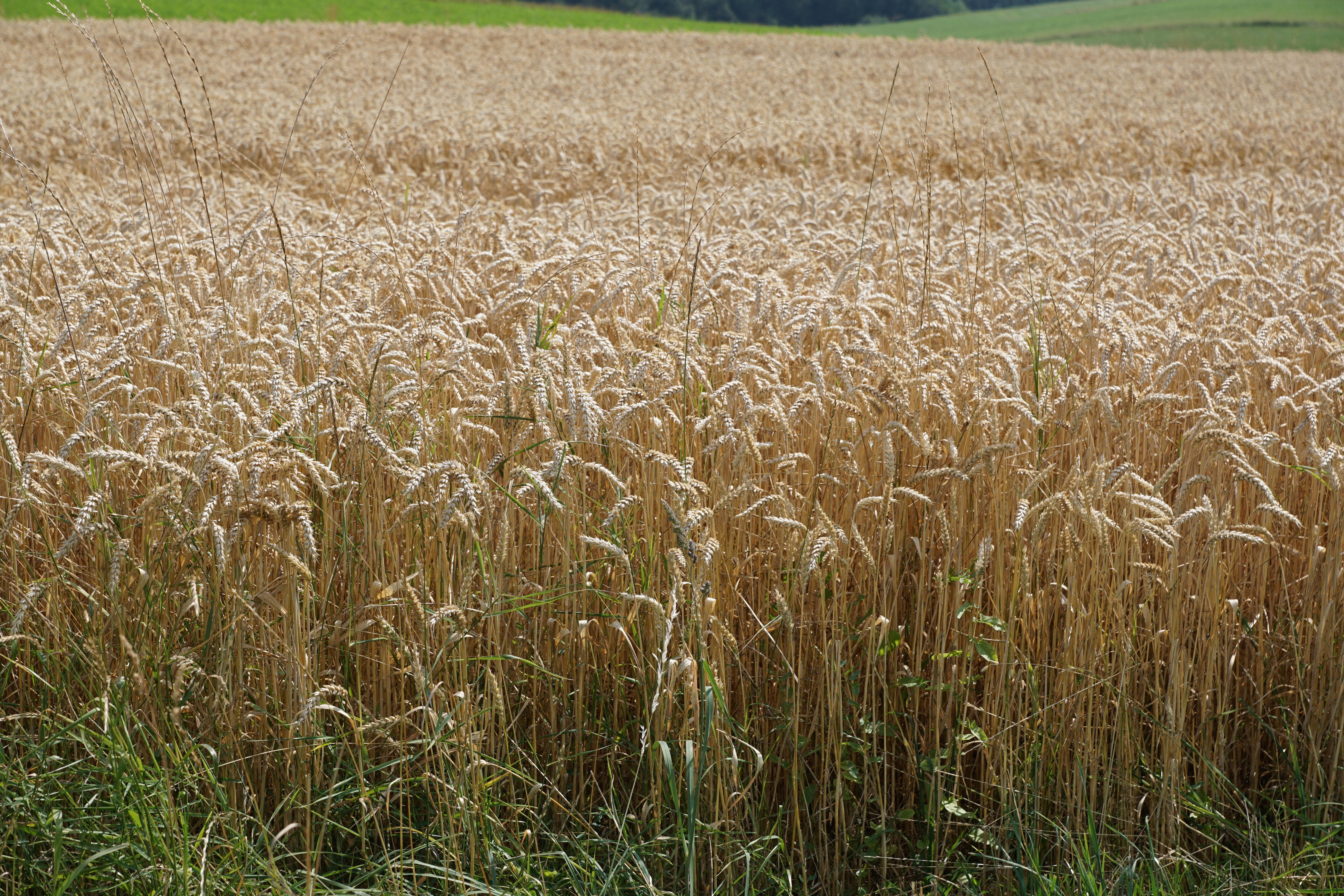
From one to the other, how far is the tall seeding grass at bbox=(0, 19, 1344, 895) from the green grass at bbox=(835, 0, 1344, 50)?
44.3m

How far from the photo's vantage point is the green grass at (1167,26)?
45.3 meters

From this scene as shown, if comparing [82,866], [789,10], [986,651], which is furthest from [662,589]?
[789,10]

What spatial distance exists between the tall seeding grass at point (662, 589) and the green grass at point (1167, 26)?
145ft

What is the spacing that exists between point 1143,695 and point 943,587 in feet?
1.91

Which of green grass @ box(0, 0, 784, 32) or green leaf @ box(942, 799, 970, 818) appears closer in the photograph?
green leaf @ box(942, 799, 970, 818)

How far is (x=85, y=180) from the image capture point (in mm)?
7156

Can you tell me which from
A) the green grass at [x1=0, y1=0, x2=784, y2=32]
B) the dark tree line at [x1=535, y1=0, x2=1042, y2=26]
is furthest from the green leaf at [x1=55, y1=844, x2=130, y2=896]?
the dark tree line at [x1=535, y1=0, x2=1042, y2=26]

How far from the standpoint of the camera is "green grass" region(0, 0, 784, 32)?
31.6 metres

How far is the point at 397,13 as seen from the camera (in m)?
36.5

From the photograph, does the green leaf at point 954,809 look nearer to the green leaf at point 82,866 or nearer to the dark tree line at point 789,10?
the green leaf at point 82,866

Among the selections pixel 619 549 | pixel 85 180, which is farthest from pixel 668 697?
pixel 85 180

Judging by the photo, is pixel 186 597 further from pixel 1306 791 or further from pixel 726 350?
pixel 1306 791

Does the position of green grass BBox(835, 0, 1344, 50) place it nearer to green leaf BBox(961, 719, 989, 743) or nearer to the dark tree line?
the dark tree line

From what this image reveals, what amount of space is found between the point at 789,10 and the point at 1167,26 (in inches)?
1202
